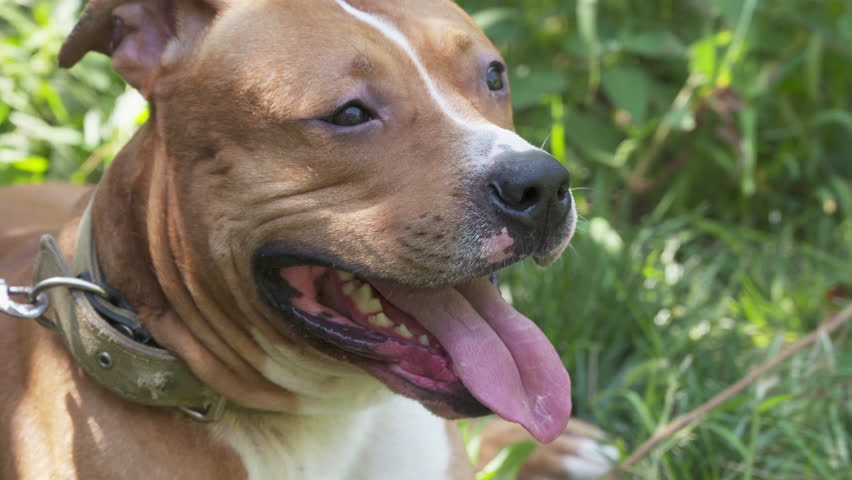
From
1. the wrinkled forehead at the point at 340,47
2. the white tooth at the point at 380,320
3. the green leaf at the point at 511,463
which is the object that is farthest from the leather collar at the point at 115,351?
the green leaf at the point at 511,463

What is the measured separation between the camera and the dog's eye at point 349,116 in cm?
251

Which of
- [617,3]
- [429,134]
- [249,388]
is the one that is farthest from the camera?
[617,3]

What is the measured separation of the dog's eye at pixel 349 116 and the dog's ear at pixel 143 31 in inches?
16.3

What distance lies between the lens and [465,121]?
8.33 feet

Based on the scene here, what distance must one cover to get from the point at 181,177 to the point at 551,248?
2.71 feet

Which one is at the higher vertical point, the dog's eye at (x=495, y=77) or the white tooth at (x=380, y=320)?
the dog's eye at (x=495, y=77)

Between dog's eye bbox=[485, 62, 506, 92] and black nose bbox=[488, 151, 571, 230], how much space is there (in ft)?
1.53

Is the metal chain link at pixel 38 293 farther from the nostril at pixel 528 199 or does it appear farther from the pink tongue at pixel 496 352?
the nostril at pixel 528 199

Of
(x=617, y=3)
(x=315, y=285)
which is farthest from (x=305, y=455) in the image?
(x=617, y=3)

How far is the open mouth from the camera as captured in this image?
2529 mm

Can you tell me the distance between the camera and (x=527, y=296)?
4.20m

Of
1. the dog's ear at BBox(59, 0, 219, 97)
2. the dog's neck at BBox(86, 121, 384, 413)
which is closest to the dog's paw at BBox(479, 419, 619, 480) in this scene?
the dog's neck at BBox(86, 121, 384, 413)

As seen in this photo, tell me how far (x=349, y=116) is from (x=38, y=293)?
805 millimetres

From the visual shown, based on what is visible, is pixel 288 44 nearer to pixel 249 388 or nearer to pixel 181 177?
pixel 181 177
